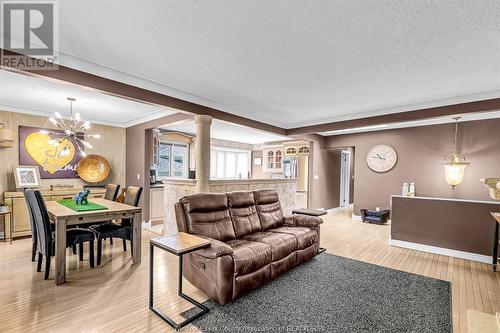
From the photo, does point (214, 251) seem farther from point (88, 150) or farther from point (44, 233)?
point (88, 150)

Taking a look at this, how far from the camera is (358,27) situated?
2.08m

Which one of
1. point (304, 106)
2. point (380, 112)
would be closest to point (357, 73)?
point (304, 106)

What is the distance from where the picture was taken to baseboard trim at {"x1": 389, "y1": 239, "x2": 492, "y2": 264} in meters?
3.70

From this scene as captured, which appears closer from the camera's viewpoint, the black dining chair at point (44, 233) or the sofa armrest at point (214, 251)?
the sofa armrest at point (214, 251)

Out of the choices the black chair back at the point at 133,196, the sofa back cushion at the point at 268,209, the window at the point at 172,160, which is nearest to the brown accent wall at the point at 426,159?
the sofa back cushion at the point at 268,209

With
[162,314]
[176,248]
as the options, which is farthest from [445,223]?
[162,314]

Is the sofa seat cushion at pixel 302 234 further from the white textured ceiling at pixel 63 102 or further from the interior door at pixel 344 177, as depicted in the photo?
the interior door at pixel 344 177

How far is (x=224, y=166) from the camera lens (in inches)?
367

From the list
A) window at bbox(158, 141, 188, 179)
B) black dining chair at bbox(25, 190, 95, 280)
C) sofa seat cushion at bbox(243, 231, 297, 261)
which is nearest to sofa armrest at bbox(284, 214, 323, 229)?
sofa seat cushion at bbox(243, 231, 297, 261)

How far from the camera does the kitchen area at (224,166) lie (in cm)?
455

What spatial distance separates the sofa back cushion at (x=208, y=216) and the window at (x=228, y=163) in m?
5.49

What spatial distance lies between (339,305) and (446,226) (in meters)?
2.91

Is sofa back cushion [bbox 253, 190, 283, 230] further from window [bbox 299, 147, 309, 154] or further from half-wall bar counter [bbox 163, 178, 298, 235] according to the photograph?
window [bbox 299, 147, 309, 154]

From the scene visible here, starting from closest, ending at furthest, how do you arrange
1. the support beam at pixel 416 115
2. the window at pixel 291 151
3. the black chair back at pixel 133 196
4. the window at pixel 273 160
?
the support beam at pixel 416 115 → the black chair back at pixel 133 196 → the window at pixel 291 151 → the window at pixel 273 160
